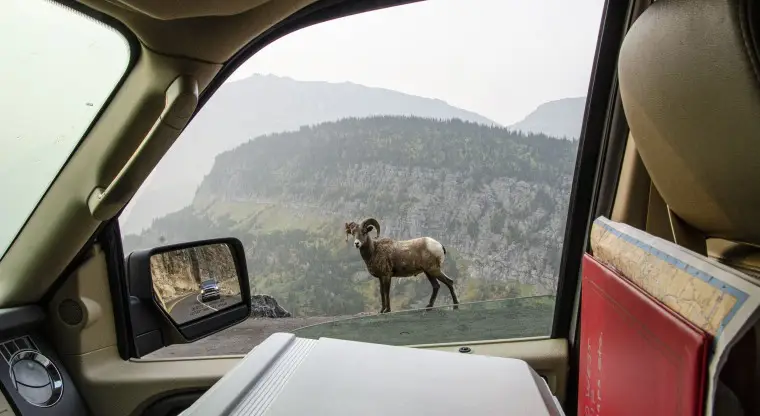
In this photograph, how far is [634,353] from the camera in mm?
986

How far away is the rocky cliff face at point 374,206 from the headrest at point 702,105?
3.32 ft

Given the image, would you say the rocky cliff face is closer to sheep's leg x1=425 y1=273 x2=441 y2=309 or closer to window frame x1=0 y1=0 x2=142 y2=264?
sheep's leg x1=425 y1=273 x2=441 y2=309

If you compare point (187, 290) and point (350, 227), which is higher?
point (350, 227)

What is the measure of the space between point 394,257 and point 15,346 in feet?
4.75

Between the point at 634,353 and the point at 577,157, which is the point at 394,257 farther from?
the point at 634,353

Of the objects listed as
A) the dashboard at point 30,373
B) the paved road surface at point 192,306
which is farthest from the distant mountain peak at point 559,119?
the dashboard at point 30,373

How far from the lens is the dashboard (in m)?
1.63

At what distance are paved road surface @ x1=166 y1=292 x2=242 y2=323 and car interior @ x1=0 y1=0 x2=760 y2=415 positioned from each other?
39 millimetres

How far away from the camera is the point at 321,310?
8.00 ft

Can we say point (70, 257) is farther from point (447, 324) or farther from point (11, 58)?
point (447, 324)

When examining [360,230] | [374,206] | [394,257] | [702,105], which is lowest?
[394,257]

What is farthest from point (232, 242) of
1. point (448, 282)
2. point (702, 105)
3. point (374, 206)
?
point (702, 105)

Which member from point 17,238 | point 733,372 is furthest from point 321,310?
point 733,372

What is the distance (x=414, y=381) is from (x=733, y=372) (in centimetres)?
59
